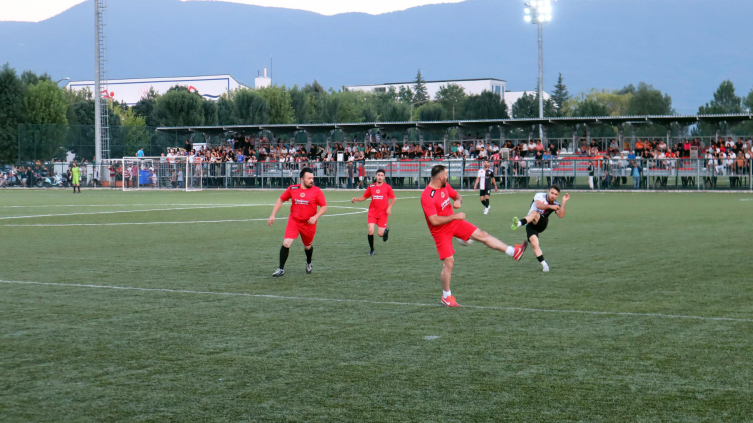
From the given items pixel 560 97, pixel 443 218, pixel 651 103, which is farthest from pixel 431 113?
pixel 443 218

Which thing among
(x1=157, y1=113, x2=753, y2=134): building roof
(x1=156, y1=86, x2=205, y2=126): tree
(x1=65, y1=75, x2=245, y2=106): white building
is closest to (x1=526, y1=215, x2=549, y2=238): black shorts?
(x1=157, y1=113, x2=753, y2=134): building roof

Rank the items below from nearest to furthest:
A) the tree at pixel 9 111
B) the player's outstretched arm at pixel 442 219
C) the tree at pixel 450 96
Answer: the player's outstretched arm at pixel 442 219
the tree at pixel 9 111
the tree at pixel 450 96

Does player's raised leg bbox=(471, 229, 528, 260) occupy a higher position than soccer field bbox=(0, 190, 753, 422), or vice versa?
player's raised leg bbox=(471, 229, 528, 260)

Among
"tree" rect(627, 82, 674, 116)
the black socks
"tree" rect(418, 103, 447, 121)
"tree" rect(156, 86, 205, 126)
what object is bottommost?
the black socks

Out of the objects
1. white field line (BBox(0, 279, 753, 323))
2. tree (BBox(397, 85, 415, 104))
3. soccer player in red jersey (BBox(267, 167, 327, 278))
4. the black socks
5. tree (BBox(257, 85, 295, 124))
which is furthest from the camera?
tree (BBox(397, 85, 415, 104))

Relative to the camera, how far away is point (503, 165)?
44344 mm

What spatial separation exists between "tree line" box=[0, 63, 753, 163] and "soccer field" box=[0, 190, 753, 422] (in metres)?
38.0

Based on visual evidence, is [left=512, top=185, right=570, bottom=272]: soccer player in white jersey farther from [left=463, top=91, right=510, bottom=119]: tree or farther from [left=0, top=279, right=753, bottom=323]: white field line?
[left=463, top=91, right=510, bottom=119]: tree

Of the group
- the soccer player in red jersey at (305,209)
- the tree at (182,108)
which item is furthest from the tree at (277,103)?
the soccer player in red jersey at (305,209)

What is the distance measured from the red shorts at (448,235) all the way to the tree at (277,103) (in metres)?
86.5

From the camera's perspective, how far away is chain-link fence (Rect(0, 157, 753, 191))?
1582 inches

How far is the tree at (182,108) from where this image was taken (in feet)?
282

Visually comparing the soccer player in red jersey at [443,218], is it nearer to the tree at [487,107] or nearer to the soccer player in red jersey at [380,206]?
the soccer player in red jersey at [380,206]

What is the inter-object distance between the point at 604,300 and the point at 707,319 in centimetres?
150
